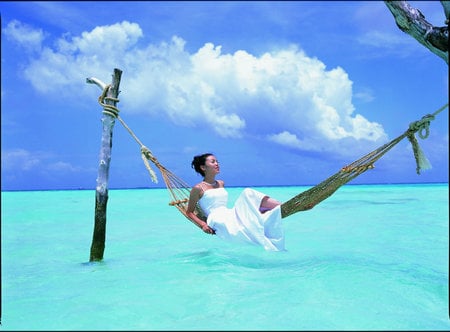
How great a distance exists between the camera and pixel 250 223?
3506 mm

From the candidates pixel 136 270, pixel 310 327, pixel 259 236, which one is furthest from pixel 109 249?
pixel 310 327

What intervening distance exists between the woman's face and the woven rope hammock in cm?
36

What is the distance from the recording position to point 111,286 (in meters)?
3.58

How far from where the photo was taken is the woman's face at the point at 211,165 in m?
3.97

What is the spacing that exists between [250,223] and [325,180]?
0.68 metres

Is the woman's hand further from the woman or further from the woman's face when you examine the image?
the woman's face

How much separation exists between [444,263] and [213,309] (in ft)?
9.92

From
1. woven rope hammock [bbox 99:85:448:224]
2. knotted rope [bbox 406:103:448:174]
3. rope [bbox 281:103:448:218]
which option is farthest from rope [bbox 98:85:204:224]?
knotted rope [bbox 406:103:448:174]

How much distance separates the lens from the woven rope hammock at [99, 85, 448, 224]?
3171mm

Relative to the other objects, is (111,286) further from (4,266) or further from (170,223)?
(170,223)

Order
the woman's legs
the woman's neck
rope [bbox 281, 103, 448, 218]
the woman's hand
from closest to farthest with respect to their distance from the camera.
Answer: rope [bbox 281, 103, 448, 218] → the woman's legs → the woman's hand → the woman's neck

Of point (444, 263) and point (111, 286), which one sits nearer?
point (111, 286)

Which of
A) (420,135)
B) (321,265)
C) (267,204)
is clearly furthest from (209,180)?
(420,135)

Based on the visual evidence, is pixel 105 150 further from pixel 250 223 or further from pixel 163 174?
pixel 250 223
